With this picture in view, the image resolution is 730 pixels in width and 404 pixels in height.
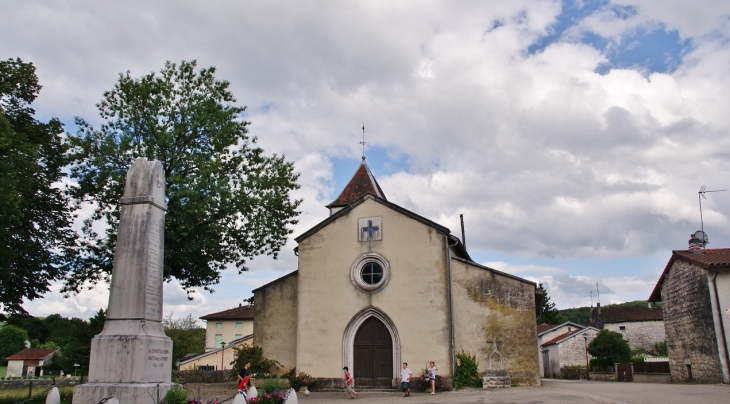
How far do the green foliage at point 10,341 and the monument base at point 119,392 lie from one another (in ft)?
250

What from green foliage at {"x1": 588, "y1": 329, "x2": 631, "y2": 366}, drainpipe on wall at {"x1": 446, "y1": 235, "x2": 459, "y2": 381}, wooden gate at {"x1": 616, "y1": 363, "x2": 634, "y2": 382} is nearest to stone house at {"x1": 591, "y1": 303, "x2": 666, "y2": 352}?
green foliage at {"x1": 588, "y1": 329, "x2": 631, "y2": 366}

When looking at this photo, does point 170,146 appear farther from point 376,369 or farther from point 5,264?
point 376,369

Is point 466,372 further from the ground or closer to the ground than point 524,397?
further from the ground

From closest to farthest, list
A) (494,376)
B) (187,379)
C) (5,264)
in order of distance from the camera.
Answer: (5,264) → (494,376) → (187,379)

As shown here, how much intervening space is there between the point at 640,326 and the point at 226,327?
3921 centimetres

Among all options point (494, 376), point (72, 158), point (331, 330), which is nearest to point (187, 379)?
point (331, 330)

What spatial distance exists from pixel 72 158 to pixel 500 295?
694 inches

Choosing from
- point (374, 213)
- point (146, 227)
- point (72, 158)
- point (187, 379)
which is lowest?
point (187, 379)

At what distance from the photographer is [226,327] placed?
48312 millimetres

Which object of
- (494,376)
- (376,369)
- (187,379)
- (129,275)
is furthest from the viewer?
(187,379)

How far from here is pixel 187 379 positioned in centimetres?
2897

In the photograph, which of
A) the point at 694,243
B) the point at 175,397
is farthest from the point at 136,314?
the point at 694,243

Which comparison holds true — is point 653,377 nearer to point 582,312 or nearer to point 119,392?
point 119,392

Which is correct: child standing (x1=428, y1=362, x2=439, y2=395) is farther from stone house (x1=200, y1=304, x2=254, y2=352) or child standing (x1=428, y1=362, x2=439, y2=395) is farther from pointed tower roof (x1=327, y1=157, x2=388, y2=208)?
stone house (x1=200, y1=304, x2=254, y2=352)
